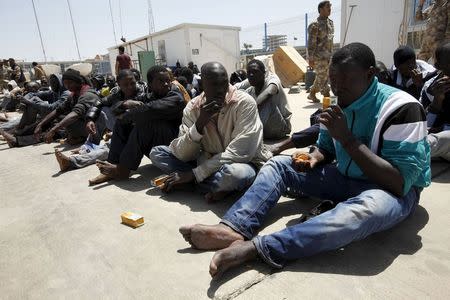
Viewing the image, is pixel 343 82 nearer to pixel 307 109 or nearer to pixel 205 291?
pixel 205 291

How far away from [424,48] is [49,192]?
6014 millimetres

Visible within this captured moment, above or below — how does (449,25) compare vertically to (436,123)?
above

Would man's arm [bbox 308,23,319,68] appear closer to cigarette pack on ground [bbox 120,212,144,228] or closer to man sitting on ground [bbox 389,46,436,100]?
man sitting on ground [bbox 389,46,436,100]

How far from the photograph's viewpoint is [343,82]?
1899mm

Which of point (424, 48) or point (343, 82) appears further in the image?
point (424, 48)

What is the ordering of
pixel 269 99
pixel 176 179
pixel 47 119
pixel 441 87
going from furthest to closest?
pixel 47 119, pixel 269 99, pixel 441 87, pixel 176 179

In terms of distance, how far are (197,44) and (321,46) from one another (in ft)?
48.5

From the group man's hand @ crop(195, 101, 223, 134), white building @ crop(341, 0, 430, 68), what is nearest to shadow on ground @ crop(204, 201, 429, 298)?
man's hand @ crop(195, 101, 223, 134)

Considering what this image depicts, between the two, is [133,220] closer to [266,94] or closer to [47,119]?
[266,94]

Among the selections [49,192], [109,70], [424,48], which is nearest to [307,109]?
[424,48]

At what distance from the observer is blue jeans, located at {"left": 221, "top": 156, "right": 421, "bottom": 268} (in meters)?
1.65

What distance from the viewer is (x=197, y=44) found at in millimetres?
20984

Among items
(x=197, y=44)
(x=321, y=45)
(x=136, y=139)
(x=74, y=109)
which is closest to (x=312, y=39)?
(x=321, y=45)

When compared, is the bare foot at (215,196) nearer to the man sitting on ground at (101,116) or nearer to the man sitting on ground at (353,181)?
the man sitting on ground at (353,181)
